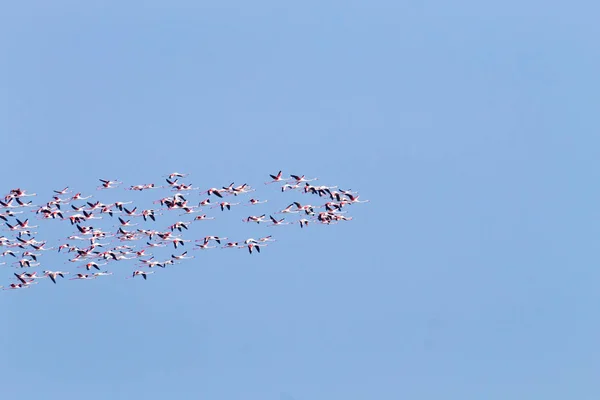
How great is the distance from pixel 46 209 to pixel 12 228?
3589mm

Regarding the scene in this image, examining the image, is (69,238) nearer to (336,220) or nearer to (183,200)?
(183,200)

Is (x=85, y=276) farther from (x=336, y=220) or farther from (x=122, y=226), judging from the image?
(x=336, y=220)

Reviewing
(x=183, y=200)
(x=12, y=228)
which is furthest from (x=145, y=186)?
(x=12, y=228)

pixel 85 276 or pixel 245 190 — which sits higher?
pixel 245 190

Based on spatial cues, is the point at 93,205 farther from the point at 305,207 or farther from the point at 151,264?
the point at 305,207

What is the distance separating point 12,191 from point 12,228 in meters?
5.03

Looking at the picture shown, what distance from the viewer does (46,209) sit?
91.1 meters

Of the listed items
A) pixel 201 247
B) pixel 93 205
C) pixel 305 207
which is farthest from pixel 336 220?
pixel 93 205

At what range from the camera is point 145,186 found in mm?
89625

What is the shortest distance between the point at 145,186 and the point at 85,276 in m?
6.97

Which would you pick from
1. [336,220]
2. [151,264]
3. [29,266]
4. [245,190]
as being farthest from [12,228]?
[336,220]

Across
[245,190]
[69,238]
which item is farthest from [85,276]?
[245,190]

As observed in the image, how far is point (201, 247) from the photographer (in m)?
91.2

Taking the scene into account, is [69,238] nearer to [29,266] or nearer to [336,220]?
[29,266]
